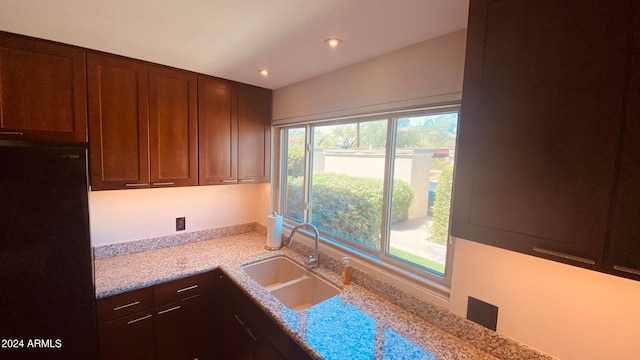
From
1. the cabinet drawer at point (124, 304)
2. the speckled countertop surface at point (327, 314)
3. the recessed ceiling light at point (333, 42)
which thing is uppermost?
the recessed ceiling light at point (333, 42)

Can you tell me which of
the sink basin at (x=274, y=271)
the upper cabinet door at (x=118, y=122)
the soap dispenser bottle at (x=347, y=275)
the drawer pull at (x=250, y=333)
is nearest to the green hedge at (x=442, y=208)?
the soap dispenser bottle at (x=347, y=275)

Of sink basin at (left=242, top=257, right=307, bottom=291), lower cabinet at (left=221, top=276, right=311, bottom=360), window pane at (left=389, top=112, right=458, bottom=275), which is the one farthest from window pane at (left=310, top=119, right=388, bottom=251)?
lower cabinet at (left=221, top=276, right=311, bottom=360)

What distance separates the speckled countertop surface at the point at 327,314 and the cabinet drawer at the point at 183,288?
53 mm

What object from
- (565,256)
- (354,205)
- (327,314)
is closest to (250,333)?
(327,314)

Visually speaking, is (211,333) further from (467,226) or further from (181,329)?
(467,226)

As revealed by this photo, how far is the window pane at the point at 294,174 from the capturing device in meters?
2.27

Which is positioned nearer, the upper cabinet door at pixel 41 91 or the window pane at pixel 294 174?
the upper cabinet door at pixel 41 91

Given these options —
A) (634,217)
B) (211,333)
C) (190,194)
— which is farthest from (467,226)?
(190,194)

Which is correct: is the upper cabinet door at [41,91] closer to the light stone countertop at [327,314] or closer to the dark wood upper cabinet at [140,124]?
the dark wood upper cabinet at [140,124]

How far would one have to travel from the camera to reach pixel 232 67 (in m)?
1.79

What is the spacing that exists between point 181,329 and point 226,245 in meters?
0.68

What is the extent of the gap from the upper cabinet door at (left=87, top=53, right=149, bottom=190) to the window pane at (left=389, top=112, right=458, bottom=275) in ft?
5.64

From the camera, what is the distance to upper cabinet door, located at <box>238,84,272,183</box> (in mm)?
2201

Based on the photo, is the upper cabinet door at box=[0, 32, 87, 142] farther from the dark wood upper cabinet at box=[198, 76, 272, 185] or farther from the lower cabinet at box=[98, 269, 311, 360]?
the lower cabinet at box=[98, 269, 311, 360]
